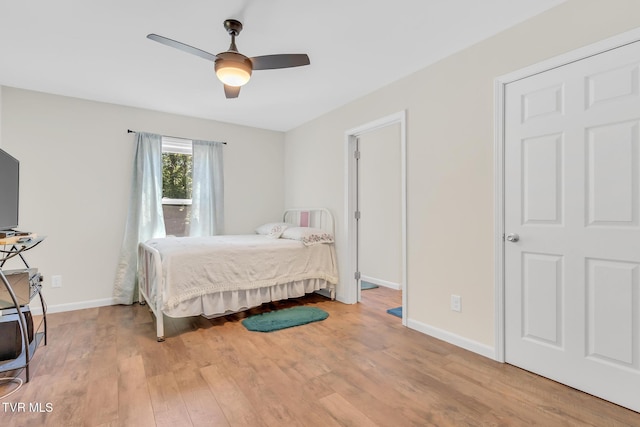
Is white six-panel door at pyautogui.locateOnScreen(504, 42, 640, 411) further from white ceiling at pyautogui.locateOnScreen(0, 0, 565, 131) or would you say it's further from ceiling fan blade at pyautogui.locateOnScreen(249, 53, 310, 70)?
ceiling fan blade at pyautogui.locateOnScreen(249, 53, 310, 70)

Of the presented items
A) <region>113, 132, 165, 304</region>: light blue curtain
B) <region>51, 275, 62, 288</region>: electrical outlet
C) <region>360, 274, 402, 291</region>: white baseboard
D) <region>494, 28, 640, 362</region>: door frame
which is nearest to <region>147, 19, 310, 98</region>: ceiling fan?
<region>494, 28, 640, 362</region>: door frame

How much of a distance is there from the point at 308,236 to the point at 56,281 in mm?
2834

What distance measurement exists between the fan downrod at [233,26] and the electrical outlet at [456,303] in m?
2.61

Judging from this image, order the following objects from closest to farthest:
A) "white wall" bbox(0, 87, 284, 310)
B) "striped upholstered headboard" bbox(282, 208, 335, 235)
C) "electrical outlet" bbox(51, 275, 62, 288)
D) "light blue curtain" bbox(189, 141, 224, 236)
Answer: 1. "white wall" bbox(0, 87, 284, 310)
2. "electrical outlet" bbox(51, 275, 62, 288)
3. "striped upholstered headboard" bbox(282, 208, 335, 235)
4. "light blue curtain" bbox(189, 141, 224, 236)

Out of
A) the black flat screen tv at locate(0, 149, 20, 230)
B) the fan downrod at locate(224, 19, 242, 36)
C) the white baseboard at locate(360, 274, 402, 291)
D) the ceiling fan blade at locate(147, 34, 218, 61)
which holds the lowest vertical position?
the white baseboard at locate(360, 274, 402, 291)

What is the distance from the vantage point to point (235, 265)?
311cm

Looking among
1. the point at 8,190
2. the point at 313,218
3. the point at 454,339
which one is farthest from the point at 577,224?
the point at 8,190

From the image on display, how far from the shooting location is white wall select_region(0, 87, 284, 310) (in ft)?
10.9

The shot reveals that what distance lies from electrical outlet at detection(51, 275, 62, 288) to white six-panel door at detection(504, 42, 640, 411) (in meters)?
4.41

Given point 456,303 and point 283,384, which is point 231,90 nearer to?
point 283,384

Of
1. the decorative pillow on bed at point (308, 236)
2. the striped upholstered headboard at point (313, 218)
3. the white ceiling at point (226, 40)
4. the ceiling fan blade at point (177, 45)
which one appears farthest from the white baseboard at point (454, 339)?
the ceiling fan blade at point (177, 45)

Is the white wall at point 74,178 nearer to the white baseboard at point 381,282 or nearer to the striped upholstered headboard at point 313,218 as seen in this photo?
the striped upholstered headboard at point 313,218

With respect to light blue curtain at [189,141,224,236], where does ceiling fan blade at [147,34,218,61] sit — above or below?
above

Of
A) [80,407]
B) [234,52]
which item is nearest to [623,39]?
[234,52]
